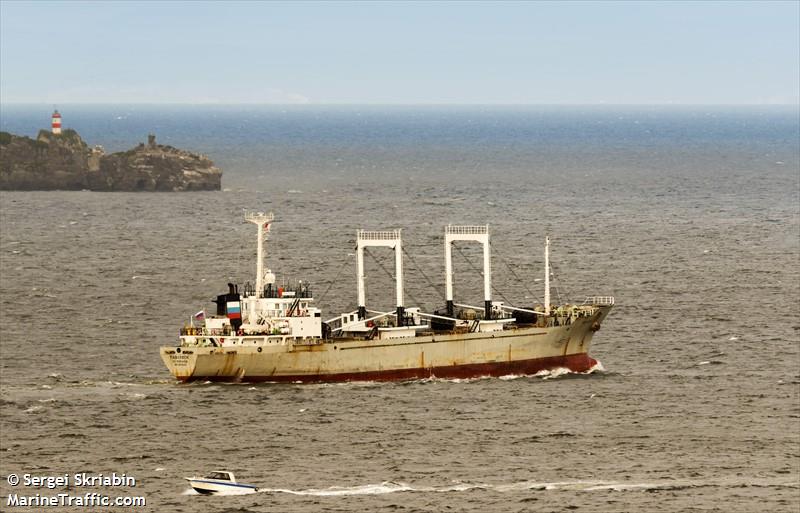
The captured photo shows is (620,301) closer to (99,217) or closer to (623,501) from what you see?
(623,501)

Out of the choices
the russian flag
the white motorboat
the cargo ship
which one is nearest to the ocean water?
the white motorboat

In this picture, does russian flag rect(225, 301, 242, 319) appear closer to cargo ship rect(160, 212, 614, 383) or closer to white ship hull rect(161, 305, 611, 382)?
cargo ship rect(160, 212, 614, 383)

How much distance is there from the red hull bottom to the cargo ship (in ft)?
0.20

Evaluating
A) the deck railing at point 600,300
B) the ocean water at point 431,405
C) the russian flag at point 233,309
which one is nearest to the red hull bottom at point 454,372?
the ocean water at point 431,405

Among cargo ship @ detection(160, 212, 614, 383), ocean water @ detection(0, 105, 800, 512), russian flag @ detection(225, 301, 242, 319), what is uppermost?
russian flag @ detection(225, 301, 242, 319)

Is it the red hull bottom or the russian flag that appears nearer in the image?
the red hull bottom

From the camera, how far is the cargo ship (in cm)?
9656

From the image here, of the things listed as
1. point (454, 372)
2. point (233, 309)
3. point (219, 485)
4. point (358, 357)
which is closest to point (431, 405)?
point (358, 357)

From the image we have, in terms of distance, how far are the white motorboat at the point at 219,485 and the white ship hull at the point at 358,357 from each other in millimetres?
23556

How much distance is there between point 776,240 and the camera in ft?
551

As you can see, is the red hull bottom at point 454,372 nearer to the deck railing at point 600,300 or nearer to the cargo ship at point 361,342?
the cargo ship at point 361,342

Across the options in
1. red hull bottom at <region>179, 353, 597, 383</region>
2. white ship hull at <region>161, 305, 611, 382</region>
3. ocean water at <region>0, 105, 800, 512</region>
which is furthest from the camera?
red hull bottom at <region>179, 353, 597, 383</region>

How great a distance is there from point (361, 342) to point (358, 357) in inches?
38.0

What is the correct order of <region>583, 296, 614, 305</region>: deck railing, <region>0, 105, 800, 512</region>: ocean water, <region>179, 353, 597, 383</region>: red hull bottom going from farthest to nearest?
<region>583, 296, 614, 305</region>: deck railing, <region>179, 353, 597, 383</region>: red hull bottom, <region>0, 105, 800, 512</region>: ocean water
